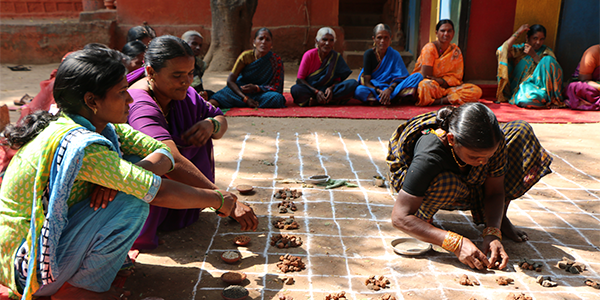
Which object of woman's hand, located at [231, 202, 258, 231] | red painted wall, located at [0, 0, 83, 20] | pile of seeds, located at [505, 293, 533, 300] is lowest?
pile of seeds, located at [505, 293, 533, 300]

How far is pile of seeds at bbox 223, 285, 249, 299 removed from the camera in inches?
82.0

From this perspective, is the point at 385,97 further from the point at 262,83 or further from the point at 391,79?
the point at 262,83

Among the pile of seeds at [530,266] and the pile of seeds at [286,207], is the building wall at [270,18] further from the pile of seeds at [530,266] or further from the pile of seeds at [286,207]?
the pile of seeds at [530,266]

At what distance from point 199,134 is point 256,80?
4.12 meters

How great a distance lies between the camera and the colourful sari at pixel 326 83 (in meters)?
6.81

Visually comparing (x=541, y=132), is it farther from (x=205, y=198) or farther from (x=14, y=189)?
(x=14, y=189)

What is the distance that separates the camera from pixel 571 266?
240 centimetres

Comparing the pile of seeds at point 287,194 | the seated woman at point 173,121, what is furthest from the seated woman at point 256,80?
the seated woman at point 173,121

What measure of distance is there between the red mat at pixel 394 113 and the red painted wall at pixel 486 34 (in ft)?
3.44

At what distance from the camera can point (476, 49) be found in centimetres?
756

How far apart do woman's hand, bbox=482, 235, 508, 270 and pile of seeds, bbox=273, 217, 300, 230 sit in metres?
1.13

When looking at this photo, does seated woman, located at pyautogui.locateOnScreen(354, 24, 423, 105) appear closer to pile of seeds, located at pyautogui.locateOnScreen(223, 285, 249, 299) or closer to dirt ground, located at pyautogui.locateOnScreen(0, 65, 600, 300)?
dirt ground, located at pyautogui.locateOnScreen(0, 65, 600, 300)

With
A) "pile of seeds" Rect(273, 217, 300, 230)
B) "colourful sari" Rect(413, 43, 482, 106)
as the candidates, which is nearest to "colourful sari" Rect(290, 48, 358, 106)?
"colourful sari" Rect(413, 43, 482, 106)

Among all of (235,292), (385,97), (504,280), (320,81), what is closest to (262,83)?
(320,81)
